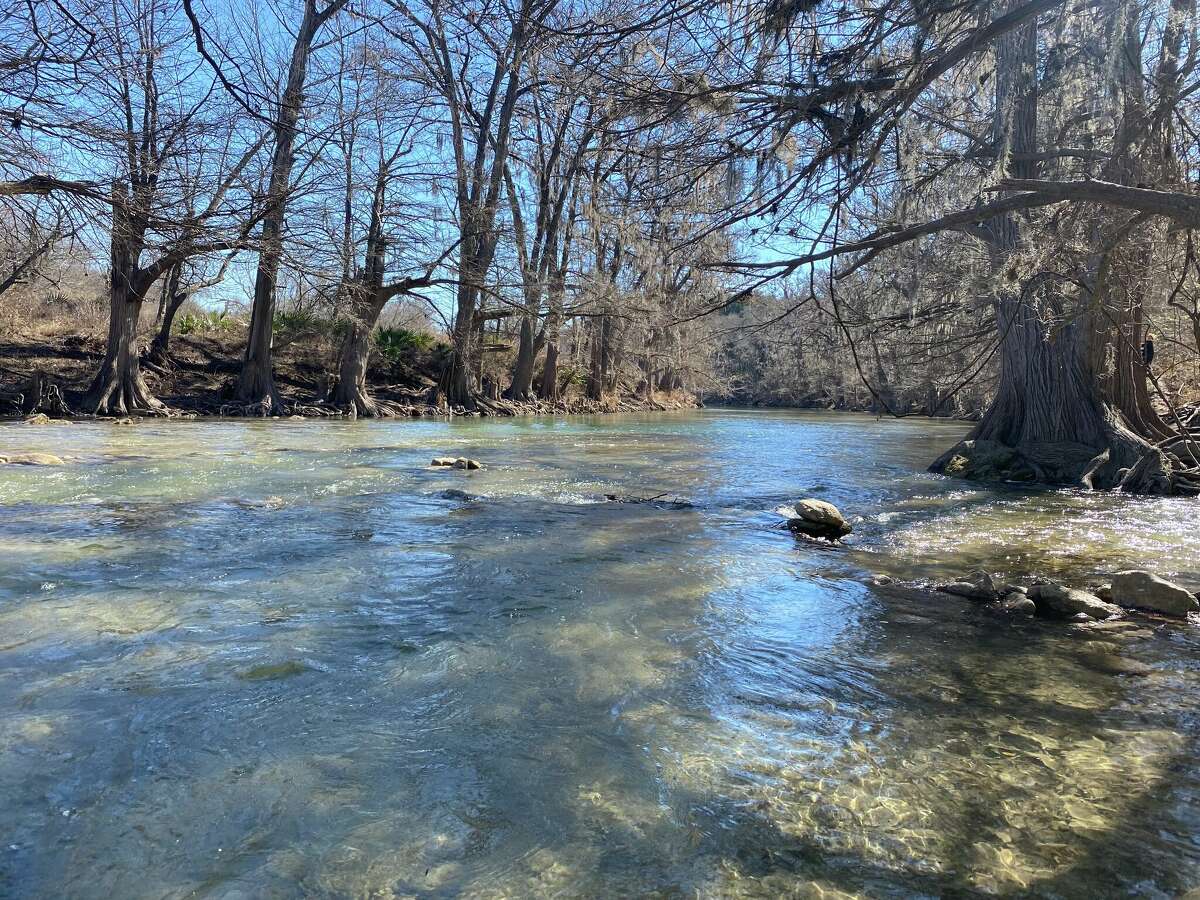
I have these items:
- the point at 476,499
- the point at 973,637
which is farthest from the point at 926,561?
the point at 476,499

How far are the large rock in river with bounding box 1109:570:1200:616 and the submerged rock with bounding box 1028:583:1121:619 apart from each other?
146mm

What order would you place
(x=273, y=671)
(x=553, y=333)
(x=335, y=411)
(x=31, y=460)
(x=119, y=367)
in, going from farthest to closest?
1. (x=553, y=333)
2. (x=335, y=411)
3. (x=119, y=367)
4. (x=31, y=460)
5. (x=273, y=671)

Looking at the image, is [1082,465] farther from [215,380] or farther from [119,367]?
[215,380]

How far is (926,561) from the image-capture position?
5723mm

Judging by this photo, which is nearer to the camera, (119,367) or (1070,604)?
(1070,604)

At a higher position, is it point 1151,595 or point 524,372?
point 524,372

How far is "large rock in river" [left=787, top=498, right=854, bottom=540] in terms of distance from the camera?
6695 millimetres

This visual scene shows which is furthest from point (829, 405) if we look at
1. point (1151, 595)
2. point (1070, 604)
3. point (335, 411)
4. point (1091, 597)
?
point (1070, 604)

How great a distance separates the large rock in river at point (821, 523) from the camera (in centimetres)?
670

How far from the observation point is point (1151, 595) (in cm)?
450

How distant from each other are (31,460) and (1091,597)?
11325mm

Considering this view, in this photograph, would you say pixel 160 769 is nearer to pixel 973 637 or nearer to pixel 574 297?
pixel 973 637

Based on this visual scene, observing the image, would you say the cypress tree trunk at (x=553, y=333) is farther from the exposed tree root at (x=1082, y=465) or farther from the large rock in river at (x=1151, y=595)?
the large rock in river at (x=1151, y=595)

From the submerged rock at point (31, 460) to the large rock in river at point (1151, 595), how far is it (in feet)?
36.7
